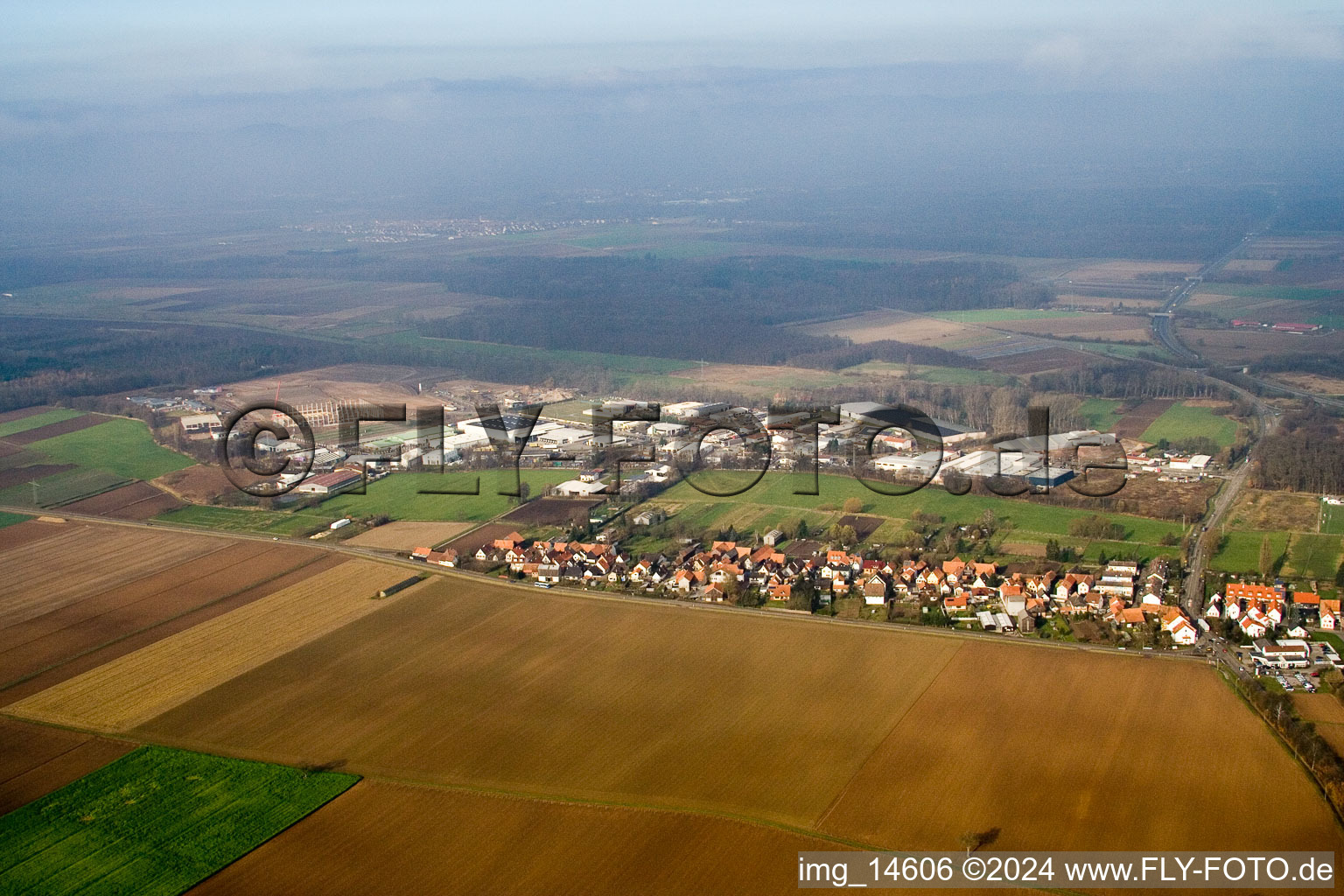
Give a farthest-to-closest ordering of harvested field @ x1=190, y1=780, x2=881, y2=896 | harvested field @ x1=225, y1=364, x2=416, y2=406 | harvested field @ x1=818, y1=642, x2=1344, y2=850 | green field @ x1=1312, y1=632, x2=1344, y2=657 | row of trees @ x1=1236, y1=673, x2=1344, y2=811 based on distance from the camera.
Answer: harvested field @ x1=225, y1=364, x2=416, y2=406, green field @ x1=1312, y1=632, x2=1344, y2=657, row of trees @ x1=1236, y1=673, x2=1344, y2=811, harvested field @ x1=818, y1=642, x2=1344, y2=850, harvested field @ x1=190, y1=780, x2=881, y2=896

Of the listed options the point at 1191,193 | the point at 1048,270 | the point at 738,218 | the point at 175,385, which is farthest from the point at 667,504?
the point at 1191,193

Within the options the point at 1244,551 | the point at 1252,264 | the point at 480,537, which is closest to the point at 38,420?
the point at 480,537

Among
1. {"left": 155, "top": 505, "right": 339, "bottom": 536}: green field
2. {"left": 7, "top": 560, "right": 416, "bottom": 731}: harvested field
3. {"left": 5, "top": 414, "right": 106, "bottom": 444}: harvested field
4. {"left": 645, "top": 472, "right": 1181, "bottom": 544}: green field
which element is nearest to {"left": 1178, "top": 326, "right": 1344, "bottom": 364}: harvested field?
{"left": 645, "top": 472, "right": 1181, "bottom": 544}: green field

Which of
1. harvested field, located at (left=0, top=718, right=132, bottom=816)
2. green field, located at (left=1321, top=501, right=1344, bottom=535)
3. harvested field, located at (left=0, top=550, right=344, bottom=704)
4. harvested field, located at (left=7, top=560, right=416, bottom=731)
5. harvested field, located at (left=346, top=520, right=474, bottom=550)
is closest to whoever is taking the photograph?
harvested field, located at (left=0, top=718, right=132, bottom=816)

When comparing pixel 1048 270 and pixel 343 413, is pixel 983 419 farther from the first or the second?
pixel 1048 270

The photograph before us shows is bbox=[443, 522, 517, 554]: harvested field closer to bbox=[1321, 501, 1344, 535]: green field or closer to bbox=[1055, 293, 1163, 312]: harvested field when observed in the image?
bbox=[1321, 501, 1344, 535]: green field

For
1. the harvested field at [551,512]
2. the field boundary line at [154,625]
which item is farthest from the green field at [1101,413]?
the field boundary line at [154,625]

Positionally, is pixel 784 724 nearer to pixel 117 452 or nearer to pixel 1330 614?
pixel 1330 614
